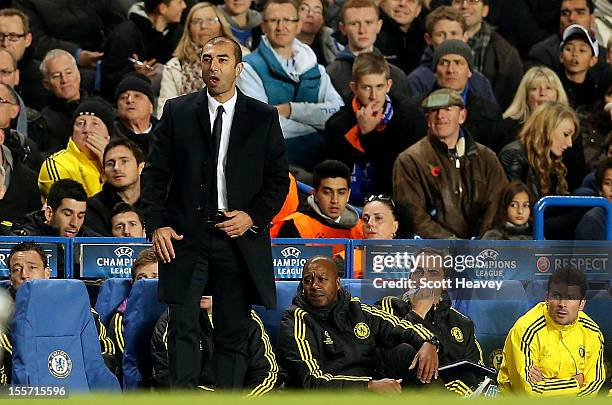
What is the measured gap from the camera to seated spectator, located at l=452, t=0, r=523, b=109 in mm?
14625

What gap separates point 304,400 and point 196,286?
279 centimetres

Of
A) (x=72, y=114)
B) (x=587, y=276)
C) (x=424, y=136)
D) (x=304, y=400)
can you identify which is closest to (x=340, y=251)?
(x=587, y=276)

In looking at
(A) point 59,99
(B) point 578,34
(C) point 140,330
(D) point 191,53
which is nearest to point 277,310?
(C) point 140,330

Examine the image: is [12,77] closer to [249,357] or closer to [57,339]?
[57,339]

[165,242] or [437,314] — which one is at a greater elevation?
[165,242]

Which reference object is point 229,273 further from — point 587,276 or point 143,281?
point 587,276

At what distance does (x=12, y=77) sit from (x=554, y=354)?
5.75 m

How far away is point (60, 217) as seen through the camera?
36.2 ft

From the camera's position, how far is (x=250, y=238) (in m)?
8.12

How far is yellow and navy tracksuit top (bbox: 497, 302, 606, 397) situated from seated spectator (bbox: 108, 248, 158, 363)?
2.23 meters

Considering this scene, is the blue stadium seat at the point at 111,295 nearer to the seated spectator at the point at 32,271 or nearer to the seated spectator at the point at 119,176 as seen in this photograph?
the seated spectator at the point at 32,271

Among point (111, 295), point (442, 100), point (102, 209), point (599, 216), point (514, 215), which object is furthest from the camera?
point (442, 100)

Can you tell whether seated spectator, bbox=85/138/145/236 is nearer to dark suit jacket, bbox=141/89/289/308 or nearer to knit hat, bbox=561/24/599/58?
dark suit jacket, bbox=141/89/289/308

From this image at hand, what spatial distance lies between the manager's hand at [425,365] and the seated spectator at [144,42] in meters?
5.12
